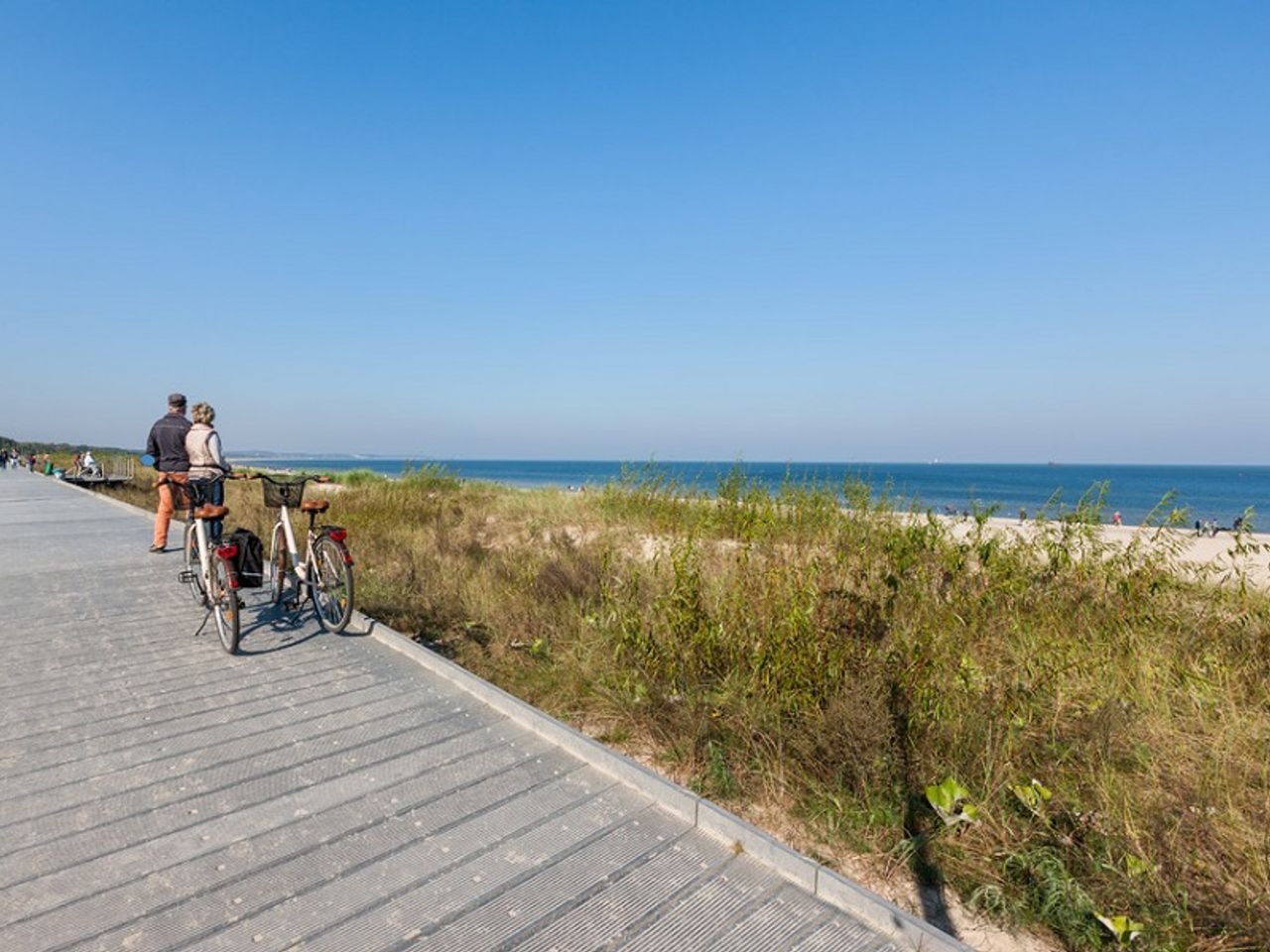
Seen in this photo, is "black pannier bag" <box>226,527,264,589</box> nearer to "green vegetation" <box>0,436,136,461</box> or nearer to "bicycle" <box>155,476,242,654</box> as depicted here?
"bicycle" <box>155,476,242,654</box>

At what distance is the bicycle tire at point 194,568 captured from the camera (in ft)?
18.8

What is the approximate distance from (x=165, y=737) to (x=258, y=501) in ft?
39.2

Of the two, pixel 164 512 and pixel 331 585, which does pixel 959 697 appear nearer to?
pixel 331 585

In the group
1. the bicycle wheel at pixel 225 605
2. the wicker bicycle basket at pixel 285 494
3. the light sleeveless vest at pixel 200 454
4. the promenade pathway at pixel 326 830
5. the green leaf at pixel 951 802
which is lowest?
the promenade pathway at pixel 326 830

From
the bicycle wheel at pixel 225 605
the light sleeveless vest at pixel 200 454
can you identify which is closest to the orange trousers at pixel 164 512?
the light sleeveless vest at pixel 200 454

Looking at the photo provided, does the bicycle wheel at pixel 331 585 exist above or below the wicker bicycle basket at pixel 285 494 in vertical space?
below

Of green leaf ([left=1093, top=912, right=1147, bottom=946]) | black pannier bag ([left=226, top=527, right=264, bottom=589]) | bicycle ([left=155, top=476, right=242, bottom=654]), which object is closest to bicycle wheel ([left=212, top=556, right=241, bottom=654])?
bicycle ([left=155, top=476, right=242, bottom=654])

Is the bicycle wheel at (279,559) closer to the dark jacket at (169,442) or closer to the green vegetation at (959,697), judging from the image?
the green vegetation at (959,697)

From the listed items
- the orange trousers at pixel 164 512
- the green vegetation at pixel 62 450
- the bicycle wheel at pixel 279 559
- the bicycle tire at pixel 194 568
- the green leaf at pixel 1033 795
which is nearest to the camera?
the green leaf at pixel 1033 795

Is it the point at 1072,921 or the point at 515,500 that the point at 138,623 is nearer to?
the point at 1072,921

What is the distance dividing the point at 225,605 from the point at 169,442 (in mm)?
4196

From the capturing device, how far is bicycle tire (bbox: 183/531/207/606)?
A: 5.74m

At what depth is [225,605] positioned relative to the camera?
4.84 metres

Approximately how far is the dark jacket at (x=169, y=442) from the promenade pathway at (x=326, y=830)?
409 centimetres
